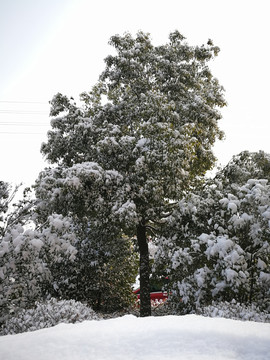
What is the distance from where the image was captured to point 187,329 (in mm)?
2918

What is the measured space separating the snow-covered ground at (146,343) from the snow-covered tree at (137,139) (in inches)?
200

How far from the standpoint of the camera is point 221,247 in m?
6.58

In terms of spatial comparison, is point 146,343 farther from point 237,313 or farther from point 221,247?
point 221,247

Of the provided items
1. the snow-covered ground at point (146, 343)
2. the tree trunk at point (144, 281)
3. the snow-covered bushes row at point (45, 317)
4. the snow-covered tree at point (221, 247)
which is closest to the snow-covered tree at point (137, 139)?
the tree trunk at point (144, 281)

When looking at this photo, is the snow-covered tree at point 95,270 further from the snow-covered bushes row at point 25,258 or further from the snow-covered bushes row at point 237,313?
the snow-covered bushes row at point 237,313

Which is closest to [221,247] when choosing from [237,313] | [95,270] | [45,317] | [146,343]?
[237,313]


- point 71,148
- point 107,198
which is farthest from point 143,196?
point 71,148

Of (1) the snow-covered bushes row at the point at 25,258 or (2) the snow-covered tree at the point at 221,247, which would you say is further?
(1) the snow-covered bushes row at the point at 25,258

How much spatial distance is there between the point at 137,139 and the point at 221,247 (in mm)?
4413

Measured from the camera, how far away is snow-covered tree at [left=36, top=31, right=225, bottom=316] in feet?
27.5

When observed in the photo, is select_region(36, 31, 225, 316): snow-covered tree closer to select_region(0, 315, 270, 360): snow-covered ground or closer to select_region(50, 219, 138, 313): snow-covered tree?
select_region(50, 219, 138, 313): snow-covered tree

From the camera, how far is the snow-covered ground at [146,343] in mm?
2295

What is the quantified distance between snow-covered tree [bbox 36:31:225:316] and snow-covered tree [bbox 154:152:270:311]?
1014 mm

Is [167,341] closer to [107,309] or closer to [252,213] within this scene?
[252,213]
